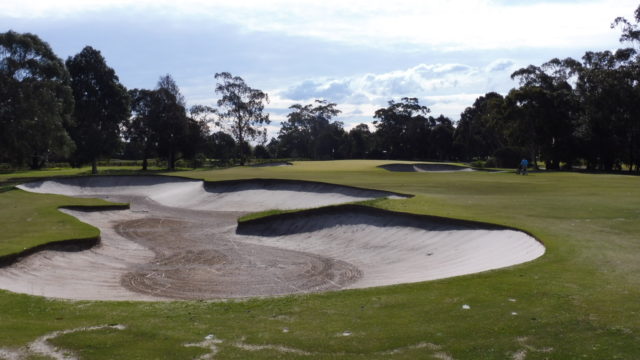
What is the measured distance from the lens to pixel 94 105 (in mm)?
70438

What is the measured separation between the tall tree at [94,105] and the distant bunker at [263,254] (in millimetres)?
39194

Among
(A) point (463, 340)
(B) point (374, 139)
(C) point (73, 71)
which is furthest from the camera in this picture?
(B) point (374, 139)

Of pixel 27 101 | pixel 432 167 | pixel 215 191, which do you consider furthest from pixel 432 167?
pixel 27 101

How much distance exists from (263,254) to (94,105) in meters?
57.1

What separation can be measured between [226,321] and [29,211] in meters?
24.1

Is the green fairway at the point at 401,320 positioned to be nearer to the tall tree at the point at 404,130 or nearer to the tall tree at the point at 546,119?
the tall tree at the point at 546,119

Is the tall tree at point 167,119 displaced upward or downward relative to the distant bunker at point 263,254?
upward

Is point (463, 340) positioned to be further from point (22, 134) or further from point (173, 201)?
point (22, 134)

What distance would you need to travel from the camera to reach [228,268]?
19219 mm

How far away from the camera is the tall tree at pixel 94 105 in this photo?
69.3 meters

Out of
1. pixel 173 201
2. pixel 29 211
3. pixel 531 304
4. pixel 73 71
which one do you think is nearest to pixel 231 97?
pixel 73 71

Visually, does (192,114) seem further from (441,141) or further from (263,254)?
(263,254)

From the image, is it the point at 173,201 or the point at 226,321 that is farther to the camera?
the point at 173,201

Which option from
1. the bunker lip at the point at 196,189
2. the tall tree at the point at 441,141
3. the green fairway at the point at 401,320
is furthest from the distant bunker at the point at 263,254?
the tall tree at the point at 441,141
